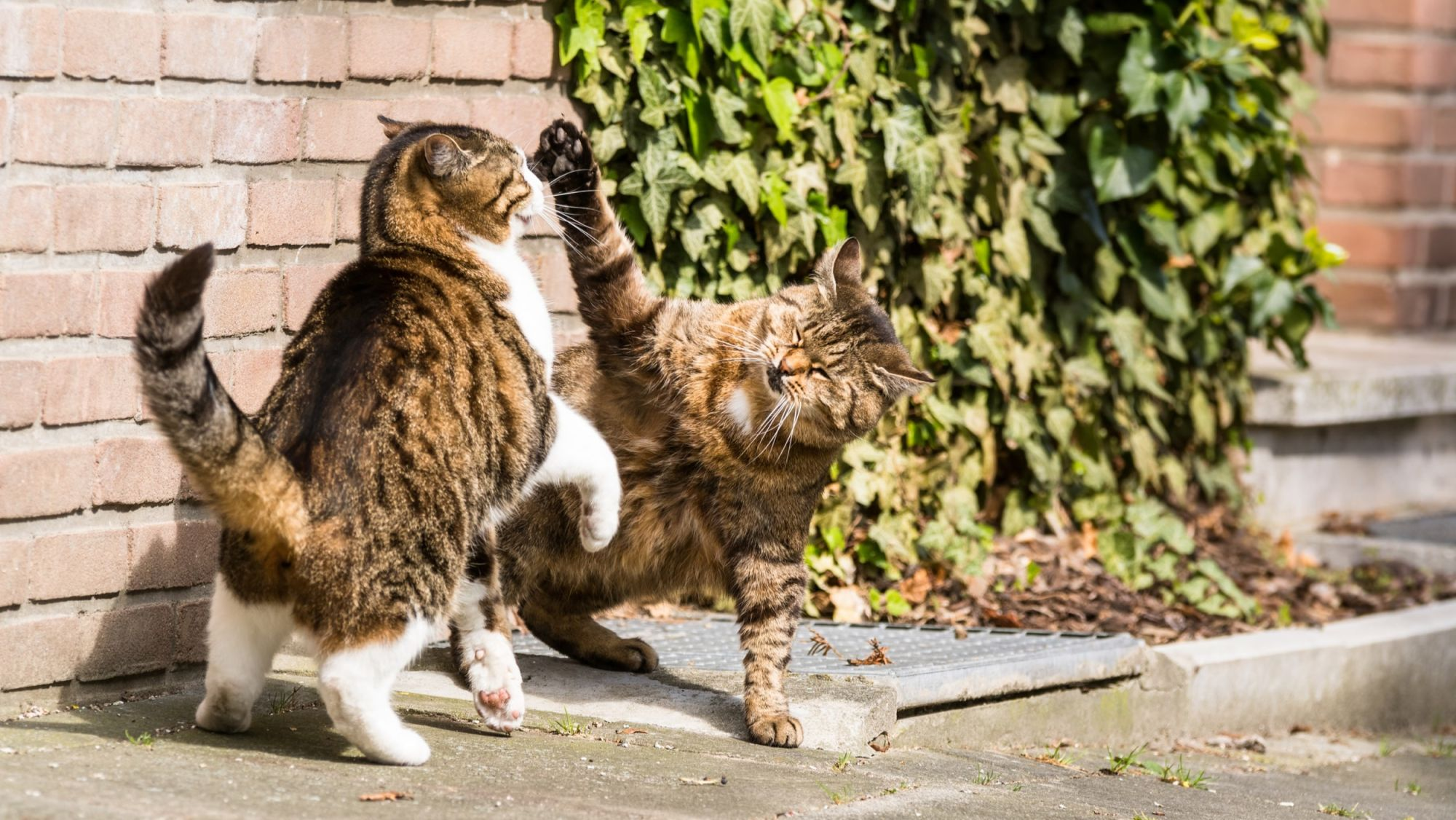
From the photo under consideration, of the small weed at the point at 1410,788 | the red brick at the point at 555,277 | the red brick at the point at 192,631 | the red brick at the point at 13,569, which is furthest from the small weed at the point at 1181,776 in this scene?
the red brick at the point at 13,569

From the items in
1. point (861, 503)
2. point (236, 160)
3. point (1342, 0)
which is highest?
point (1342, 0)

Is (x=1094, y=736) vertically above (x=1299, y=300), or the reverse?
(x=1299, y=300)

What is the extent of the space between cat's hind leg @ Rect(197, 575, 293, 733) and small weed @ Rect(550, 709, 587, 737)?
681 mm

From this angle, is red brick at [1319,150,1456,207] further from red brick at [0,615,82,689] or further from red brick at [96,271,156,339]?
red brick at [0,615,82,689]

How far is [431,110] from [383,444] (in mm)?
1477

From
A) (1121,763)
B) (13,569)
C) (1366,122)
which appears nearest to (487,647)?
(13,569)

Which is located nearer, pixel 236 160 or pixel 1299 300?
pixel 236 160

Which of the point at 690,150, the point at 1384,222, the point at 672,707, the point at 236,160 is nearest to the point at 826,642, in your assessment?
the point at 672,707

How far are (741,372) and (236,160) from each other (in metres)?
1.31

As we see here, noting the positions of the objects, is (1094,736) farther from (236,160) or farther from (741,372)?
(236,160)

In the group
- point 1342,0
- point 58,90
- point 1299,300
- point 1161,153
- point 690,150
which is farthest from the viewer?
point 1342,0

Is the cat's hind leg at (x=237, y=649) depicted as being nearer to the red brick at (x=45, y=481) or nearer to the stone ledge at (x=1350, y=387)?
the red brick at (x=45, y=481)

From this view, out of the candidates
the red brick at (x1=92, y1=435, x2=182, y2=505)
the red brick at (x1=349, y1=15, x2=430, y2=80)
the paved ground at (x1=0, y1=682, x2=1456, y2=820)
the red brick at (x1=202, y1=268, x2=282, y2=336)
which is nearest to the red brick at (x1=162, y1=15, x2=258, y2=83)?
the red brick at (x1=349, y1=15, x2=430, y2=80)

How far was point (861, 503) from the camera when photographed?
513cm
